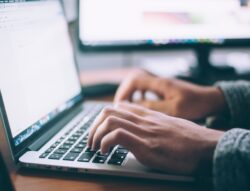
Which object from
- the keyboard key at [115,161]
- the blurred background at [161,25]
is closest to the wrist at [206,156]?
the keyboard key at [115,161]

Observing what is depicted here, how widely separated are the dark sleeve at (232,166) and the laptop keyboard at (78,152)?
0.14 metres

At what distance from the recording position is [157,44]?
1005 mm

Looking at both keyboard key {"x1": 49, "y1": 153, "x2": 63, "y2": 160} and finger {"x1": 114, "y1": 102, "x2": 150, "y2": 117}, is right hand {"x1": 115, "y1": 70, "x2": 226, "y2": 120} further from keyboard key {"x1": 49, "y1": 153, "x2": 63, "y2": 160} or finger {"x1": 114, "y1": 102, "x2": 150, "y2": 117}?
keyboard key {"x1": 49, "y1": 153, "x2": 63, "y2": 160}

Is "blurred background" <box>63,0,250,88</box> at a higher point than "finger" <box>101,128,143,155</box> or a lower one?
higher

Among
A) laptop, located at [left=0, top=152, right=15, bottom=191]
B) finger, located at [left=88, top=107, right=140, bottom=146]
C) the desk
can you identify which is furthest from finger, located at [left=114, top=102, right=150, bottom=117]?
laptop, located at [left=0, top=152, right=15, bottom=191]

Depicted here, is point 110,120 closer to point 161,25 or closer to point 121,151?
point 121,151

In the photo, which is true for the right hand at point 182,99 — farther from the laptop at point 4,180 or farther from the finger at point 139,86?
the laptop at point 4,180

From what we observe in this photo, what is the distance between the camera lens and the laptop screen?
57cm

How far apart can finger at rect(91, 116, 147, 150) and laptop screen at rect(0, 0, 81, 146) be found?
0.13m

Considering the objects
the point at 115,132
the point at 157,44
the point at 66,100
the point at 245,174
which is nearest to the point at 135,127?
the point at 115,132

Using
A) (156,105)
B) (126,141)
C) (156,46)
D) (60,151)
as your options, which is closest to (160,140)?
(126,141)

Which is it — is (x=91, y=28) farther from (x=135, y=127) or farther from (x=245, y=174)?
(x=245, y=174)

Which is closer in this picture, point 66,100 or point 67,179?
point 67,179

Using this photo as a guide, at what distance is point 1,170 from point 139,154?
0.18 m
